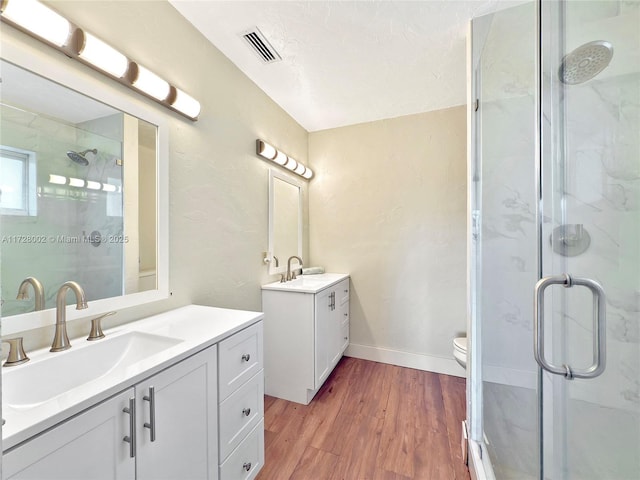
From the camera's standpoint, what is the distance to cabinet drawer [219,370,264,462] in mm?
1139

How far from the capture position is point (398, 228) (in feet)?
8.61

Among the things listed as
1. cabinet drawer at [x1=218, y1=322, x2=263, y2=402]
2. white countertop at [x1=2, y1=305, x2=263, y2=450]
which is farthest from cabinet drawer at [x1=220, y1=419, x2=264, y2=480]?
white countertop at [x1=2, y1=305, x2=263, y2=450]

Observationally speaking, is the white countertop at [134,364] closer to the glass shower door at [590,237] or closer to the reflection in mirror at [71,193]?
the reflection in mirror at [71,193]

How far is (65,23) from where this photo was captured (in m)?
1.00

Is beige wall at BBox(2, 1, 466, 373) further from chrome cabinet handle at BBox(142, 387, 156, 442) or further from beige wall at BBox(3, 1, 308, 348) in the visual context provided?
chrome cabinet handle at BBox(142, 387, 156, 442)

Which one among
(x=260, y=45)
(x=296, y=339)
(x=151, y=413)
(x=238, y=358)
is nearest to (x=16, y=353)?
(x=151, y=413)

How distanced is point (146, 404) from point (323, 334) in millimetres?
1403

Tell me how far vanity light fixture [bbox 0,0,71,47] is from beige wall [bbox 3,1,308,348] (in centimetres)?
7

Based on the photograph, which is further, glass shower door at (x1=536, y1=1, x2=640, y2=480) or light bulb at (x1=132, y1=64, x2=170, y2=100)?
light bulb at (x1=132, y1=64, x2=170, y2=100)

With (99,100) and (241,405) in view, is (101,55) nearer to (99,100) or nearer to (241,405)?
(99,100)

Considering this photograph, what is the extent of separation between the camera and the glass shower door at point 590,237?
2.47 feet

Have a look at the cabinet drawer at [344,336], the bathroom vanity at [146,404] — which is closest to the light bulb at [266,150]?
the bathroom vanity at [146,404]

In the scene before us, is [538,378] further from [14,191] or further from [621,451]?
[14,191]

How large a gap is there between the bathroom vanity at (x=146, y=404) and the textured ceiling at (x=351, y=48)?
1.57m
